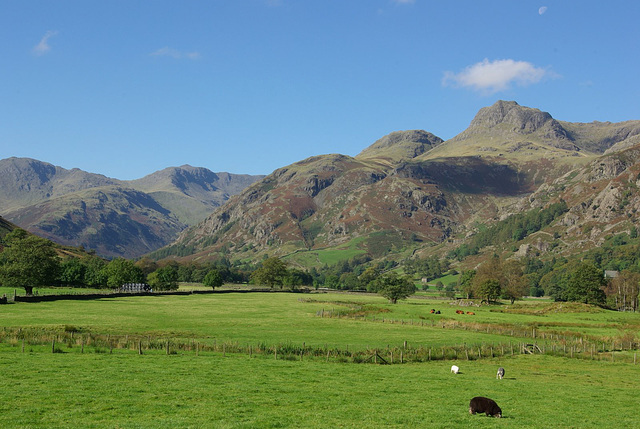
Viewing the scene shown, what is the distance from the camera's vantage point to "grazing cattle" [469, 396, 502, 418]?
31.2 m

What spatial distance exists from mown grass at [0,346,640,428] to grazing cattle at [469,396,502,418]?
81 cm

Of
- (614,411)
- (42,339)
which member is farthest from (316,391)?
(42,339)

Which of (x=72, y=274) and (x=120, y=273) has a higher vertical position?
(x=120, y=273)

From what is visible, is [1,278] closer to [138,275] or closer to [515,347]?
[138,275]

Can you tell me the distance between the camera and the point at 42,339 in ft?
184

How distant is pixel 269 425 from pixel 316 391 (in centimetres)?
1012

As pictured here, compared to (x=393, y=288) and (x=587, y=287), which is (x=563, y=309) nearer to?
(x=587, y=287)

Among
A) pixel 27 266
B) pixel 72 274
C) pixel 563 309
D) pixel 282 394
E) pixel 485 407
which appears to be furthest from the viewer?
pixel 72 274

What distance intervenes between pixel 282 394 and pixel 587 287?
148 metres

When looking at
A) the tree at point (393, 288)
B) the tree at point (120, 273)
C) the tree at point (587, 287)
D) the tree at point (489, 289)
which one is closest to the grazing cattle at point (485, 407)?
the tree at point (393, 288)

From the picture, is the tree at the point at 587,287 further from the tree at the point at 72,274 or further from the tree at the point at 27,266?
the tree at the point at 72,274

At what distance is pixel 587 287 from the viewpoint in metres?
157

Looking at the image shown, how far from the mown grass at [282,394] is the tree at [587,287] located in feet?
379

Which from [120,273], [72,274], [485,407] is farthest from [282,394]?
[72,274]
